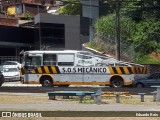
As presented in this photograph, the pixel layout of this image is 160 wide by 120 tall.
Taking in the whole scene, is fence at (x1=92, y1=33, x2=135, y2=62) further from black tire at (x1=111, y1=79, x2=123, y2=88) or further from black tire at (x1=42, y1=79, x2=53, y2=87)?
black tire at (x1=42, y1=79, x2=53, y2=87)

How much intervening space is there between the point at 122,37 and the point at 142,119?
109ft

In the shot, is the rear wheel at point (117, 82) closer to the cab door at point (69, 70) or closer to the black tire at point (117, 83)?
the black tire at point (117, 83)

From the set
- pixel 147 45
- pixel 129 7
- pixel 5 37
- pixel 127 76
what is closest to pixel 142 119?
pixel 127 76

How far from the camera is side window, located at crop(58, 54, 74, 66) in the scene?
34.7 meters

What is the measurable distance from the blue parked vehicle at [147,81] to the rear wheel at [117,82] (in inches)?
39.2

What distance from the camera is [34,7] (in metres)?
100

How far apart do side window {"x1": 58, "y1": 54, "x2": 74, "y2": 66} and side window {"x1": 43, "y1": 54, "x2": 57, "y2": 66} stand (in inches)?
14.6

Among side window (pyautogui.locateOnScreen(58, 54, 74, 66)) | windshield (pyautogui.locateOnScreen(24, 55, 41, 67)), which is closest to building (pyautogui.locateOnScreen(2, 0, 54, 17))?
windshield (pyautogui.locateOnScreen(24, 55, 41, 67))

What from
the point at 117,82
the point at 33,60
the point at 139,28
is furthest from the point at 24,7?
the point at 117,82

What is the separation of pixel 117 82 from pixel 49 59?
5140mm

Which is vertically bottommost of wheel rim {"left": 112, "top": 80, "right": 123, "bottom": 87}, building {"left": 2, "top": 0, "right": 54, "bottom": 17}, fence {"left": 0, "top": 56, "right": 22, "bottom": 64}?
wheel rim {"left": 112, "top": 80, "right": 123, "bottom": 87}

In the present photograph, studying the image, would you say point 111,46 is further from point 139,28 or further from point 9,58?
point 9,58

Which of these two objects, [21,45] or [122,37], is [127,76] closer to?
[122,37]

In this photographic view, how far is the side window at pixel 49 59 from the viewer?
35.0 m
